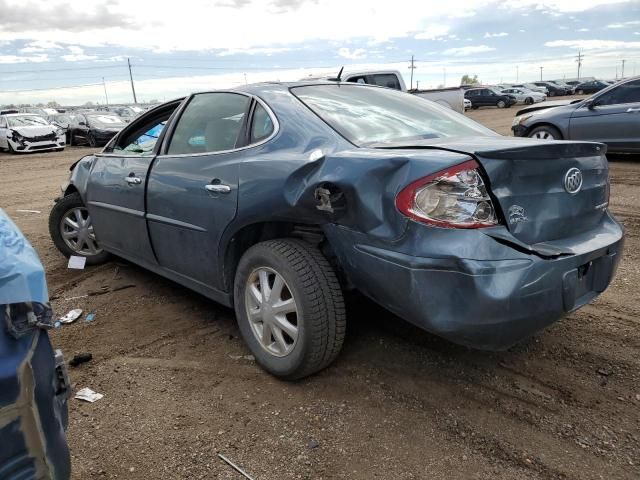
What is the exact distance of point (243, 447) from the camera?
2.42 m

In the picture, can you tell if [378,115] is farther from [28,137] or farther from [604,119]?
[28,137]

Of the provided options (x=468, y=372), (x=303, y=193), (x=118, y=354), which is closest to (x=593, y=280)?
(x=468, y=372)

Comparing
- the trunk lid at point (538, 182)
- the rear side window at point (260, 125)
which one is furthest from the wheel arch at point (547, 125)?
the rear side window at point (260, 125)

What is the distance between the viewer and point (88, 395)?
2.89 m

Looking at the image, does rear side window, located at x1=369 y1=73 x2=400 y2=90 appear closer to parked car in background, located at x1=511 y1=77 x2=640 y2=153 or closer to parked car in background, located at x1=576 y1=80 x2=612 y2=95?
parked car in background, located at x1=511 y1=77 x2=640 y2=153

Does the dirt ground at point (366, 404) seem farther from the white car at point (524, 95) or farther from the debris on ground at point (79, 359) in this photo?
the white car at point (524, 95)

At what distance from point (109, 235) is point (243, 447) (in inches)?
102

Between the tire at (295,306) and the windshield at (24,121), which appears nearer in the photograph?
the tire at (295,306)

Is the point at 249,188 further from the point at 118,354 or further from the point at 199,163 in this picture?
the point at 118,354

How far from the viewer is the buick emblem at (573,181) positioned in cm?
250

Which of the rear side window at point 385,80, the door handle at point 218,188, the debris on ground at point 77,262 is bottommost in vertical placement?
the debris on ground at point 77,262

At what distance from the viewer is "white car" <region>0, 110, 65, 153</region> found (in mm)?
18875

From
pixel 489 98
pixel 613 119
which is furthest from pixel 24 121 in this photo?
pixel 489 98

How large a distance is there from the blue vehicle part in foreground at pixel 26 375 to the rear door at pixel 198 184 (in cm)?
149
